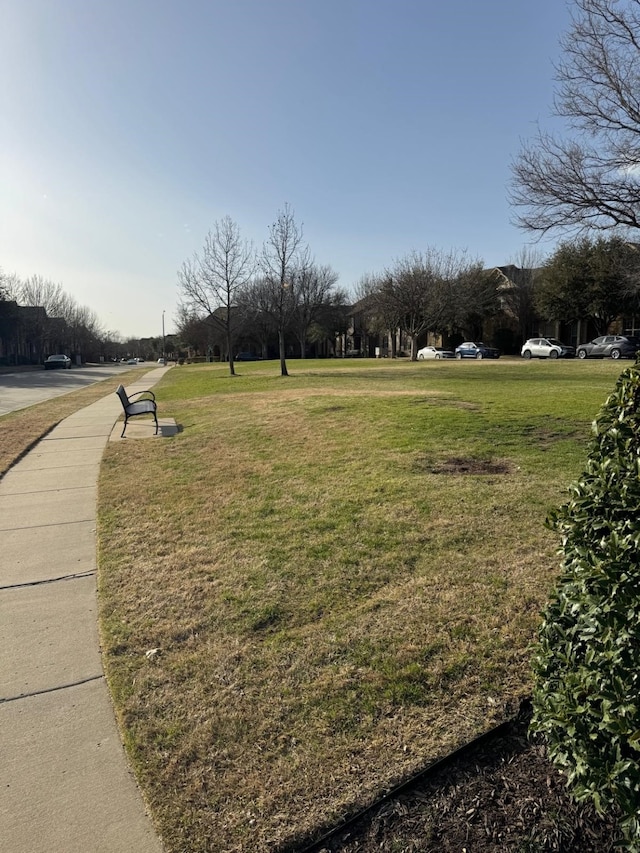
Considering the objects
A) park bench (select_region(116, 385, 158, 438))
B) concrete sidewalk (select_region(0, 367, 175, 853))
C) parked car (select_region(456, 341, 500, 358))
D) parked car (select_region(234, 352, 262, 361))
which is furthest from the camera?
parked car (select_region(234, 352, 262, 361))

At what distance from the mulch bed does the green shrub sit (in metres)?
0.14

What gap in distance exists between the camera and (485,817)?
6.30 ft

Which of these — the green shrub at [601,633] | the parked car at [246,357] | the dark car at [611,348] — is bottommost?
Answer: the green shrub at [601,633]

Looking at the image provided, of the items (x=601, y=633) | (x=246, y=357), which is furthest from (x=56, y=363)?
(x=601, y=633)

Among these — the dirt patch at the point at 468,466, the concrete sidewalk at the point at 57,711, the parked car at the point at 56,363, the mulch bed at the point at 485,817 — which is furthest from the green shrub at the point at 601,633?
the parked car at the point at 56,363

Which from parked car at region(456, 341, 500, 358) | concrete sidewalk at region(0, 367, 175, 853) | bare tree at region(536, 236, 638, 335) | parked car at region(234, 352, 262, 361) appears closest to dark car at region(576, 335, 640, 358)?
bare tree at region(536, 236, 638, 335)

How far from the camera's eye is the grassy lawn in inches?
86.4

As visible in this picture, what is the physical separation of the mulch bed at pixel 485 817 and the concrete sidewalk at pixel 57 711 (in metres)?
0.83

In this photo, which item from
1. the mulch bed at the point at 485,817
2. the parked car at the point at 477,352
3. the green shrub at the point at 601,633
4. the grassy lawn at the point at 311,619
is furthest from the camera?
the parked car at the point at 477,352

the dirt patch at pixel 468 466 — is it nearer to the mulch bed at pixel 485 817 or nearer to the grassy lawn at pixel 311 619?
the grassy lawn at pixel 311 619

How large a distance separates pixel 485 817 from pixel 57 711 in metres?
1.97

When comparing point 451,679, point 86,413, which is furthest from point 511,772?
point 86,413

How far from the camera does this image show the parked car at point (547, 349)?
40719 millimetres

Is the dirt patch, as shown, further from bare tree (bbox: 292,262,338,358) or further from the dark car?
bare tree (bbox: 292,262,338,358)
